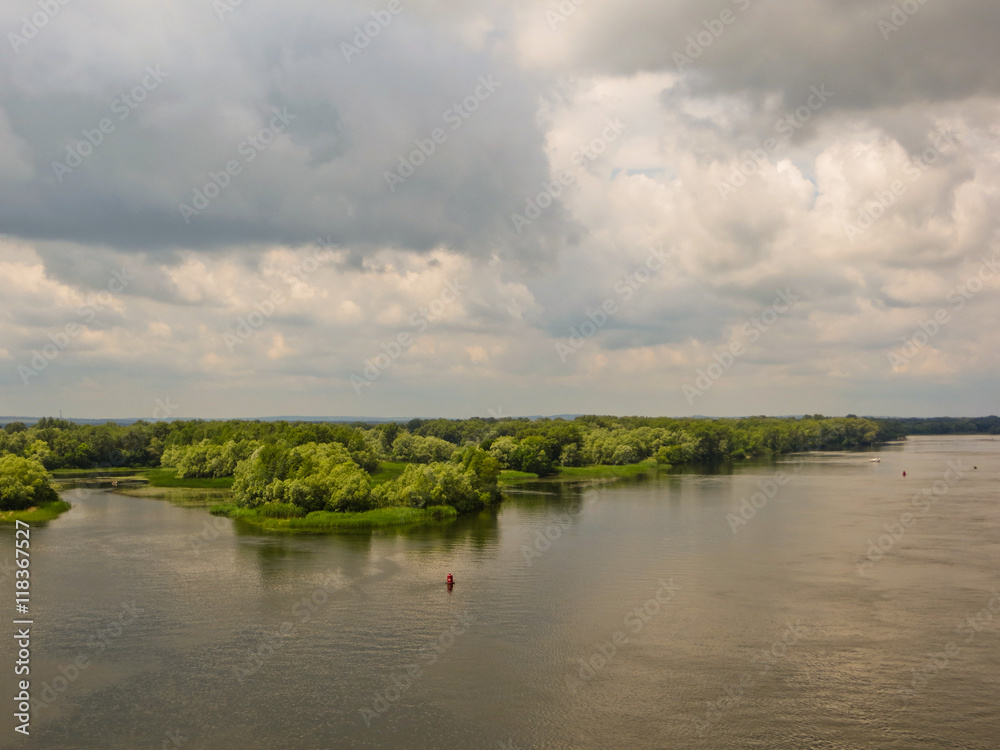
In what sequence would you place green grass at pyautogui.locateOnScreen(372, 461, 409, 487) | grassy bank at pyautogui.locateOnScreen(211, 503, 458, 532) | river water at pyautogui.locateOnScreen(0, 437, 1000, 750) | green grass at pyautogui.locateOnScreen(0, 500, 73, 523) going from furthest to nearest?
green grass at pyautogui.locateOnScreen(372, 461, 409, 487) < green grass at pyautogui.locateOnScreen(0, 500, 73, 523) < grassy bank at pyautogui.locateOnScreen(211, 503, 458, 532) < river water at pyautogui.locateOnScreen(0, 437, 1000, 750)

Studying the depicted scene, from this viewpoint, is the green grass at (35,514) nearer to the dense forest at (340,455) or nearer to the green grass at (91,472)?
the dense forest at (340,455)

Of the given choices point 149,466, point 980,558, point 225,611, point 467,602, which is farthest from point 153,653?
point 149,466

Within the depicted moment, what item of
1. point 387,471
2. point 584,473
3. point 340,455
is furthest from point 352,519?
point 584,473

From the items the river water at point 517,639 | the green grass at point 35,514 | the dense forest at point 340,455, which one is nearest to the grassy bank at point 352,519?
the dense forest at point 340,455

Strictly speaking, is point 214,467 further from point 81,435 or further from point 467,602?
point 467,602

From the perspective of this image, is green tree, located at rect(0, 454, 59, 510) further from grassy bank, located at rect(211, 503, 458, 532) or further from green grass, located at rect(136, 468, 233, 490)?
green grass, located at rect(136, 468, 233, 490)

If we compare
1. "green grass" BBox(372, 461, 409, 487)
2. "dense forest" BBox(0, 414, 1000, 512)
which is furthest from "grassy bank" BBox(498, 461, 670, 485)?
"green grass" BBox(372, 461, 409, 487)
